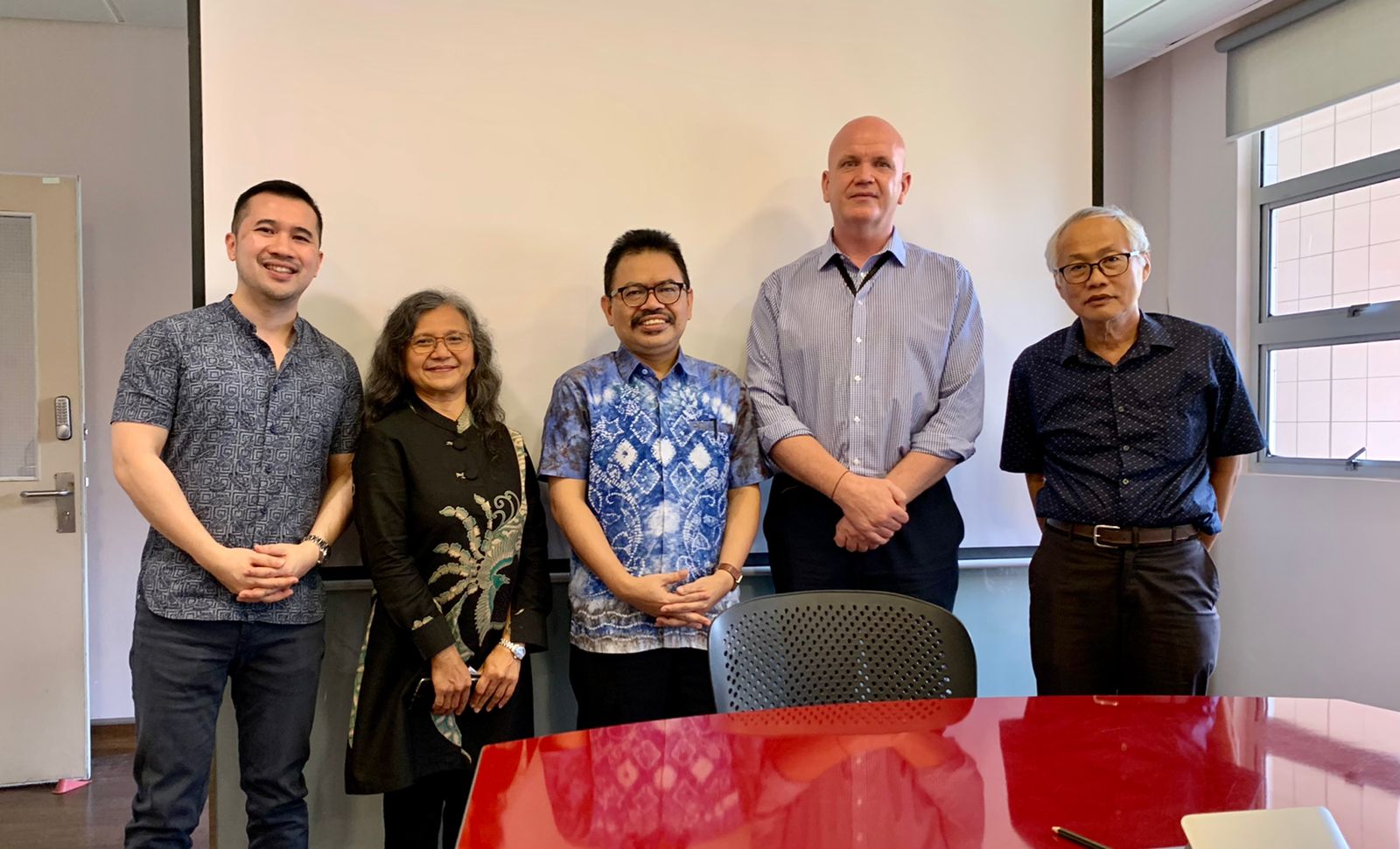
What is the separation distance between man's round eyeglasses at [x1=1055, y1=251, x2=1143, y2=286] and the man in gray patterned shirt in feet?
5.83

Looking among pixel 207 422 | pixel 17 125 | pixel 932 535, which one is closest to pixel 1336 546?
pixel 932 535

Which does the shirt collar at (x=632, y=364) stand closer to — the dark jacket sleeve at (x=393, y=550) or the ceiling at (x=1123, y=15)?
Result: the dark jacket sleeve at (x=393, y=550)

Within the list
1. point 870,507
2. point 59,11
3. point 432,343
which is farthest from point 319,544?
point 59,11

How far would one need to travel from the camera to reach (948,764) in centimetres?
110

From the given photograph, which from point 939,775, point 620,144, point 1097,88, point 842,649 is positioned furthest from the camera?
point 1097,88

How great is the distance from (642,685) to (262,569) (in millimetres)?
870

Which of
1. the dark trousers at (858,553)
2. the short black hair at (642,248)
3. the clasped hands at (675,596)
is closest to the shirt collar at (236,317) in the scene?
the short black hair at (642,248)

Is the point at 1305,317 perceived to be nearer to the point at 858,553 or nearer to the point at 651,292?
the point at 858,553

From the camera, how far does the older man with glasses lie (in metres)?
1.93

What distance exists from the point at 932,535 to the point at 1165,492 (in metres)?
0.55

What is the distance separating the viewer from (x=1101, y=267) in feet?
6.56

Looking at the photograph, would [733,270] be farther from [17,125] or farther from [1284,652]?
[17,125]

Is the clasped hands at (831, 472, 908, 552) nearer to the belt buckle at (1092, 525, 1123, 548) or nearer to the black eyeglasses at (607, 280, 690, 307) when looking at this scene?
the belt buckle at (1092, 525, 1123, 548)

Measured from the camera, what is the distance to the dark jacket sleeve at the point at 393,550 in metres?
1.89
